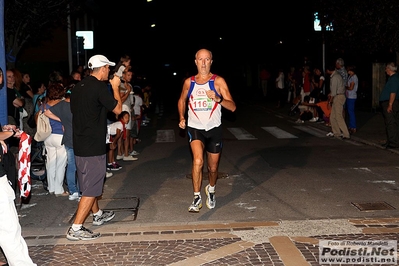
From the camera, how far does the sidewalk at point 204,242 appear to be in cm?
567

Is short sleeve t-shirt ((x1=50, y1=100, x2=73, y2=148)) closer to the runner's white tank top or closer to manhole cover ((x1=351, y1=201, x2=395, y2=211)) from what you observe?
the runner's white tank top

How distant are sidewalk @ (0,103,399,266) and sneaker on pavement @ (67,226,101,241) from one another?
0.07 meters

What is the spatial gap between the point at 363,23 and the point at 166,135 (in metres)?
6.22

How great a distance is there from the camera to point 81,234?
253 inches

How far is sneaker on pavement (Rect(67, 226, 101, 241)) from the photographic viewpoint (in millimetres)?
6406

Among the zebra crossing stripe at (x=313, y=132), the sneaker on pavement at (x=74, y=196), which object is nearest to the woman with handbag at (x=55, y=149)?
the sneaker on pavement at (x=74, y=196)

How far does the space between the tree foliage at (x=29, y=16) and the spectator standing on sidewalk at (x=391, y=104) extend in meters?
10.1

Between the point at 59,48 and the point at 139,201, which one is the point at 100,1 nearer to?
the point at 59,48

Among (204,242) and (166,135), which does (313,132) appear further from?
(204,242)

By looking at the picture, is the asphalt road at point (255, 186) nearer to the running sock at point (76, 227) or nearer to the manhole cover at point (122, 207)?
the manhole cover at point (122, 207)

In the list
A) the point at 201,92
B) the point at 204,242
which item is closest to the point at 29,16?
the point at 201,92

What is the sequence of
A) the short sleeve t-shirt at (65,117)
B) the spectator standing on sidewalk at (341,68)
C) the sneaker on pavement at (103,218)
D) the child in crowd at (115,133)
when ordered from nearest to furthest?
the sneaker on pavement at (103,218), the short sleeve t-shirt at (65,117), the child in crowd at (115,133), the spectator standing on sidewalk at (341,68)

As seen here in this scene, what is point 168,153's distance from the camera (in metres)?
13.1

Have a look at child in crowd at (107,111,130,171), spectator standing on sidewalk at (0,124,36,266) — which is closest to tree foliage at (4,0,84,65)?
child in crowd at (107,111,130,171)
